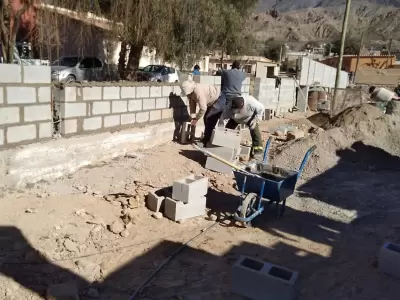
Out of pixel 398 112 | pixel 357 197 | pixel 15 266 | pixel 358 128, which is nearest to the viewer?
pixel 15 266

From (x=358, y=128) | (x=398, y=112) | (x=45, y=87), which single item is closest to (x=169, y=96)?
(x=45, y=87)

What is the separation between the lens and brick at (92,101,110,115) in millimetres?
6012

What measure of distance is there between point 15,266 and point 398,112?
1006 cm

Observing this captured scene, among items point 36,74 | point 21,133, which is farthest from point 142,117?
point 21,133

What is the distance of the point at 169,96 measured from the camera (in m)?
7.78

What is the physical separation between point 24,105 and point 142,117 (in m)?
2.51

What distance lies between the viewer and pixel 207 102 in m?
7.85

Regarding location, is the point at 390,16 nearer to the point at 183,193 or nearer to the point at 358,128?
the point at 358,128

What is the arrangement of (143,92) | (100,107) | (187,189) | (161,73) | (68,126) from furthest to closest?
(161,73), (143,92), (100,107), (68,126), (187,189)

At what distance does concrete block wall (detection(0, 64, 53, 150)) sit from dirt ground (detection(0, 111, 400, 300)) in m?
0.65

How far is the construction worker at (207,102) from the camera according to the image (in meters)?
7.58

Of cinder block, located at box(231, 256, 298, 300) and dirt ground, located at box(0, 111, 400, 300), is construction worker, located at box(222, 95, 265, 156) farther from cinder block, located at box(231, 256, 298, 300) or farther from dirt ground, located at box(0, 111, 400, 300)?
cinder block, located at box(231, 256, 298, 300)

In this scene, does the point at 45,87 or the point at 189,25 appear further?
the point at 189,25

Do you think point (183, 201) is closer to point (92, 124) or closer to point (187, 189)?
point (187, 189)
